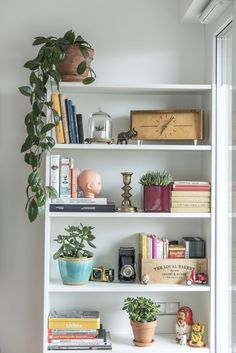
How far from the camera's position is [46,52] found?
261 centimetres

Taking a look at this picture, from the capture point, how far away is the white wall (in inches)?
114

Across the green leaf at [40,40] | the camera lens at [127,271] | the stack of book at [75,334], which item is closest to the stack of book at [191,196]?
the camera lens at [127,271]

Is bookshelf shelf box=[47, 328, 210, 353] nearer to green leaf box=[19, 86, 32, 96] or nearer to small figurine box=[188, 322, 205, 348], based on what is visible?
small figurine box=[188, 322, 205, 348]

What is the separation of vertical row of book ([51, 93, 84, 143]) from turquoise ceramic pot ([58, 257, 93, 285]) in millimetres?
585

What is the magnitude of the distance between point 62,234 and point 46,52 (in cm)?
95

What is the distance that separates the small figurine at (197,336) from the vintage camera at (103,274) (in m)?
0.48

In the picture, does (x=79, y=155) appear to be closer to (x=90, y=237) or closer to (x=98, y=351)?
(x=90, y=237)

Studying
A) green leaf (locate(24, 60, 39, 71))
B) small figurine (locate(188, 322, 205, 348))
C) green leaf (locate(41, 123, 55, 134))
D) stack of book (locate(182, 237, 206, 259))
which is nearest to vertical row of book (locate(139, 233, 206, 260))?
stack of book (locate(182, 237, 206, 259))

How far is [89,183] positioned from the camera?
271 cm

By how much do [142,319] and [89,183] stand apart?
0.71 meters

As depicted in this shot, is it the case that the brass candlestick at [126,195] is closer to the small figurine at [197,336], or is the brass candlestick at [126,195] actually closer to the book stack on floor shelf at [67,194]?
the book stack on floor shelf at [67,194]

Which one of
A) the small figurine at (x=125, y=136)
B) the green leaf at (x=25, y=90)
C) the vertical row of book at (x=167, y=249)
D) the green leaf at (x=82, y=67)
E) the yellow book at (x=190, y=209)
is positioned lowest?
the vertical row of book at (x=167, y=249)

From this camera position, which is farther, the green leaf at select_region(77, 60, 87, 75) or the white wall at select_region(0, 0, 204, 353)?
the white wall at select_region(0, 0, 204, 353)

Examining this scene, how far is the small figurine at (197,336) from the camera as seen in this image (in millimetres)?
2713
